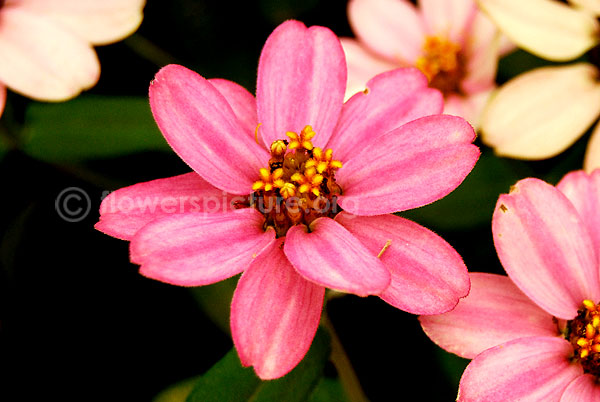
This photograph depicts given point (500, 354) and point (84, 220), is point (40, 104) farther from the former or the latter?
point (500, 354)

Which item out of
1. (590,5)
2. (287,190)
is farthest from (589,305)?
(590,5)

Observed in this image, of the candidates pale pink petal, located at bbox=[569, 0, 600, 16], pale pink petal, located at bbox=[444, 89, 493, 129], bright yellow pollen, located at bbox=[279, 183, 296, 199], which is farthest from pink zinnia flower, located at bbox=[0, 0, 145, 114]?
pale pink petal, located at bbox=[569, 0, 600, 16]

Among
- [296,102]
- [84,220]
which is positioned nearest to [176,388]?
[84,220]

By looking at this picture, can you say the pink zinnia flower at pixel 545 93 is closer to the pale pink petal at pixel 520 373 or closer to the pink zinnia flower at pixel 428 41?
the pink zinnia flower at pixel 428 41

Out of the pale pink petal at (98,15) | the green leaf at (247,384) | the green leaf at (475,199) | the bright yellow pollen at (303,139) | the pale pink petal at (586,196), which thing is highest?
the pale pink petal at (586,196)

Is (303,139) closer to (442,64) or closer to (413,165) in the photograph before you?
(413,165)

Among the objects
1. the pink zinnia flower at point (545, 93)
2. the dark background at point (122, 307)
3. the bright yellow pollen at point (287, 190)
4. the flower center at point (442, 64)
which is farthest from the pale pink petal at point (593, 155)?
the bright yellow pollen at point (287, 190)

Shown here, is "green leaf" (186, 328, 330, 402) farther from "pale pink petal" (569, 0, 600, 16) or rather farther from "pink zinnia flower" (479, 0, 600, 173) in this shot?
"pale pink petal" (569, 0, 600, 16)
